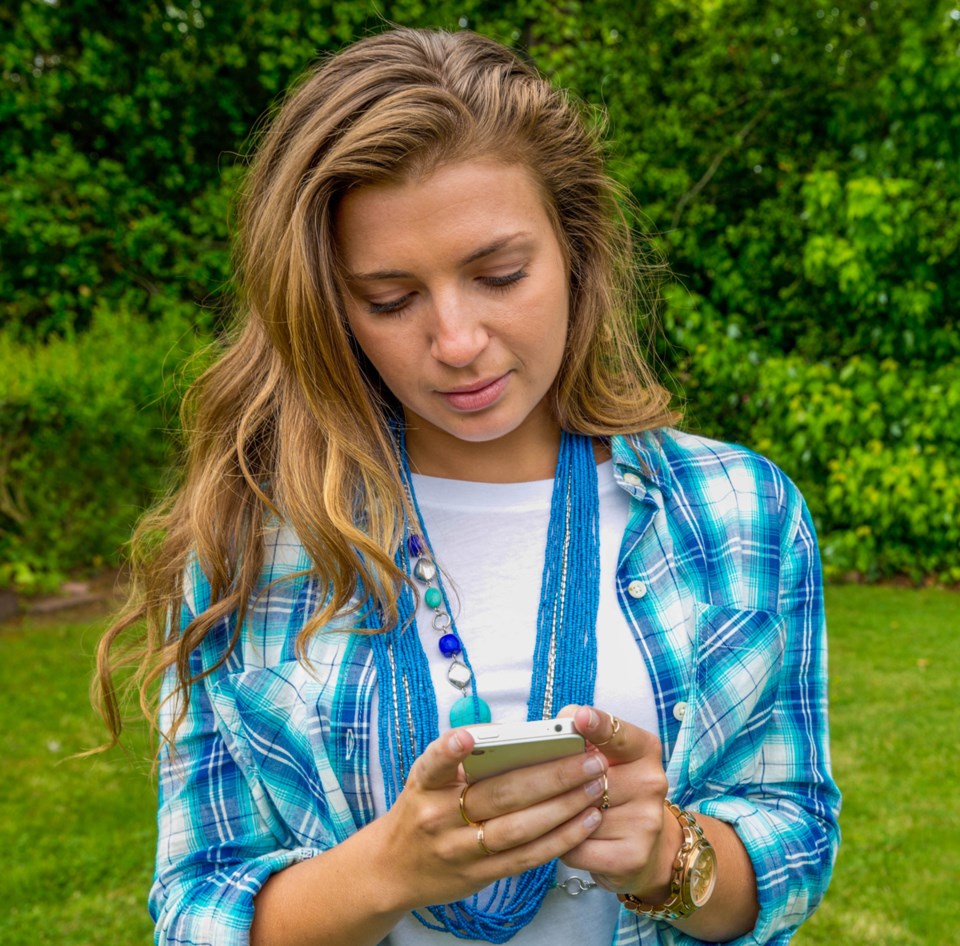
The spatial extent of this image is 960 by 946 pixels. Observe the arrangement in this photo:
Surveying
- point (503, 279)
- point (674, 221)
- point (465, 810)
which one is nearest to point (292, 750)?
point (465, 810)

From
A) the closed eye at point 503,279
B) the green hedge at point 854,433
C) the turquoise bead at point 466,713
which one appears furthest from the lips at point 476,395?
the green hedge at point 854,433

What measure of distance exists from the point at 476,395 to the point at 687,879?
74 cm

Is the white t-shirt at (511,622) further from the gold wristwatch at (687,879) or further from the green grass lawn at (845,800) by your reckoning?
the green grass lawn at (845,800)

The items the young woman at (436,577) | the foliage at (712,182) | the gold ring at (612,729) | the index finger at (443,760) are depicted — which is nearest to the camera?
the index finger at (443,760)

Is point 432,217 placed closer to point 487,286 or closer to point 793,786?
point 487,286

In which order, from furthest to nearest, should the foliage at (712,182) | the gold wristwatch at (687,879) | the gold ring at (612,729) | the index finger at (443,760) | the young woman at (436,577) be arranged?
the foliage at (712,182) < the young woman at (436,577) < the gold wristwatch at (687,879) < the gold ring at (612,729) < the index finger at (443,760)

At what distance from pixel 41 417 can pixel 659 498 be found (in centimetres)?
668

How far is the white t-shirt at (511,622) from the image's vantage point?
5.29ft

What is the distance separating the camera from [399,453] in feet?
6.00

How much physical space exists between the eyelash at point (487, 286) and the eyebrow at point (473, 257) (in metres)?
0.04

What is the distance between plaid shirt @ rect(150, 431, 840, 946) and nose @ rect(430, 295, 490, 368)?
372 millimetres

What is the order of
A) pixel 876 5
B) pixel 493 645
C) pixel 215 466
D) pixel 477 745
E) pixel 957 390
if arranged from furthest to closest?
1. pixel 876 5
2. pixel 957 390
3. pixel 215 466
4. pixel 493 645
5. pixel 477 745

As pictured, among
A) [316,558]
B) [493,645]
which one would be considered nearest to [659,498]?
[493,645]

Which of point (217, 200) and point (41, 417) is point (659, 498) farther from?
point (217, 200)
